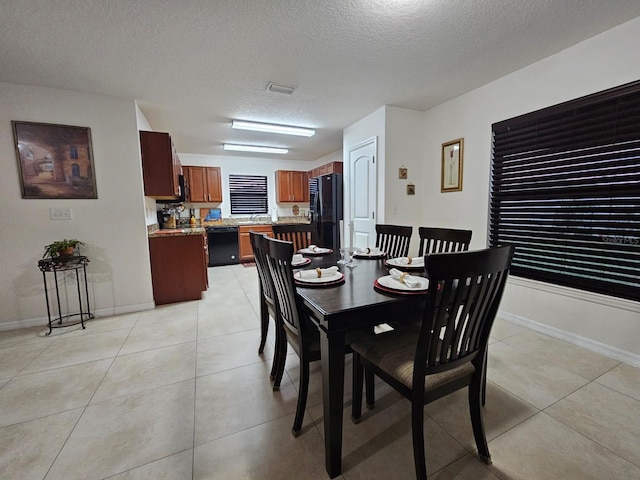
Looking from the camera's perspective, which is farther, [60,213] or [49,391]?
[60,213]

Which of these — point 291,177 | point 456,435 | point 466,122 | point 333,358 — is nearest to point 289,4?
point 333,358

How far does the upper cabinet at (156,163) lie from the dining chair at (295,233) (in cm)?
164

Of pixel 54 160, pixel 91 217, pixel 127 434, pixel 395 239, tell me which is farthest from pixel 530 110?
pixel 54 160

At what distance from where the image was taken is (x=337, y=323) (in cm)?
113

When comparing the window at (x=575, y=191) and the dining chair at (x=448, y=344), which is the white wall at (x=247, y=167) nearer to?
the window at (x=575, y=191)

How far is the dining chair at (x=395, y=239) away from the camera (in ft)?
7.91

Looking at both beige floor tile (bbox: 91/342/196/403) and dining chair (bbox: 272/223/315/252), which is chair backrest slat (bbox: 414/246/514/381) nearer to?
beige floor tile (bbox: 91/342/196/403)

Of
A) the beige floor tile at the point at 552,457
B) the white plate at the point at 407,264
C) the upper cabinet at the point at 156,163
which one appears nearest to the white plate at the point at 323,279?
the white plate at the point at 407,264

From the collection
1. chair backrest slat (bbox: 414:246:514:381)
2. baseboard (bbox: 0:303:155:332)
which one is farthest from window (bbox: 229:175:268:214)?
chair backrest slat (bbox: 414:246:514:381)

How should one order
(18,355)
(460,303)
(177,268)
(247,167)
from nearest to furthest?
1. (460,303)
2. (18,355)
3. (177,268)
4. (247,167)

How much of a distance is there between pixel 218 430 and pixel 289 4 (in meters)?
2.50

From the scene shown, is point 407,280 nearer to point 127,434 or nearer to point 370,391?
point 370,391

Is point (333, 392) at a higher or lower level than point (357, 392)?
higher

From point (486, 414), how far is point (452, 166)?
102 inches
